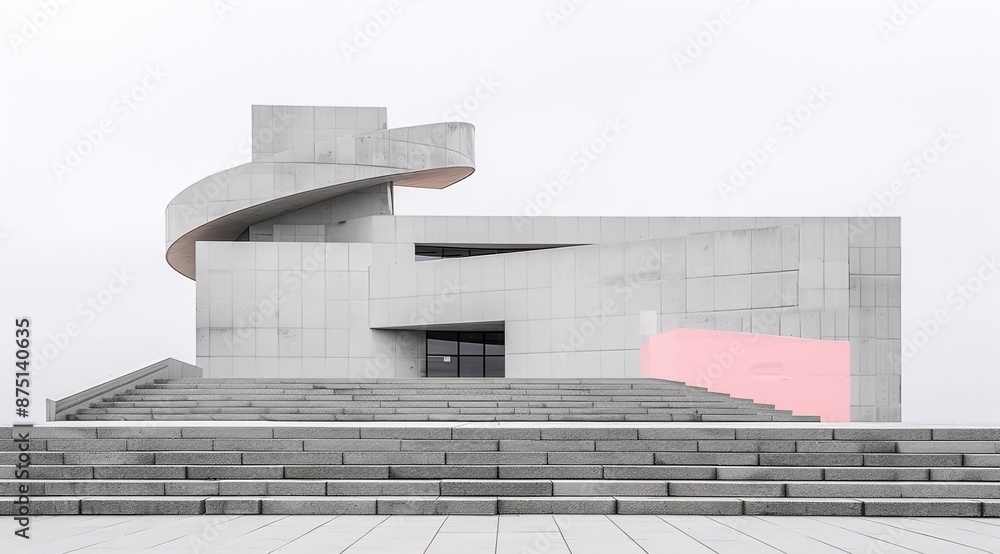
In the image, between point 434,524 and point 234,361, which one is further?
point 234,361

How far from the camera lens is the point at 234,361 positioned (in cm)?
2512

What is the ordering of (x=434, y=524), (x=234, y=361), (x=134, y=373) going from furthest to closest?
(x=234, y=361)
(x=134, y=373)
(x=434, y=524)

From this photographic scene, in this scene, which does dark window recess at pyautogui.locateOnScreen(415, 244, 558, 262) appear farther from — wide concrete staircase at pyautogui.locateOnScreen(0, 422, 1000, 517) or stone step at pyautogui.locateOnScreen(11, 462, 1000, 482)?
stone step at pyautogui.locateOnScreen(11, 462, 1000, 482)

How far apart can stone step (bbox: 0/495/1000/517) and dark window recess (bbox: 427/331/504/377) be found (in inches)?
730

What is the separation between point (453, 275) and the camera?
24.2 m

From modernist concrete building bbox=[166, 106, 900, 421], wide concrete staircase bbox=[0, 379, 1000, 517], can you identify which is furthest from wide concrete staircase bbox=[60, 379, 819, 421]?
modernist concrete building bbox=[166, 106, 900, 421]

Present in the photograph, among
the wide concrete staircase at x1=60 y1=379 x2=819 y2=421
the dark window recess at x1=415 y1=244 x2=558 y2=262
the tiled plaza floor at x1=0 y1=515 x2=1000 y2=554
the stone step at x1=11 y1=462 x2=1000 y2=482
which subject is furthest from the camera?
the dark window recess at x1=415 y1=244 x2=558 y2=262

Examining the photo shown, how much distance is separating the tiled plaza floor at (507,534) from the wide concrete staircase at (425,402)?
4.70 meters

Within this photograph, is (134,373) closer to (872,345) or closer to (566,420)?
(566,420)

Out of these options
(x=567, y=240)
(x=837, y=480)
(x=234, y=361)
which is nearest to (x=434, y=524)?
(x=837, y=480)

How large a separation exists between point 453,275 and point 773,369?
1082 centimetres

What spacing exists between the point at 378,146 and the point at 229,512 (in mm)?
19077

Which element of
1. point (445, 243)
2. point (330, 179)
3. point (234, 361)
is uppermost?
point (330, 179)

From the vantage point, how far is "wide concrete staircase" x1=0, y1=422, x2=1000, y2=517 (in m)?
8.47
